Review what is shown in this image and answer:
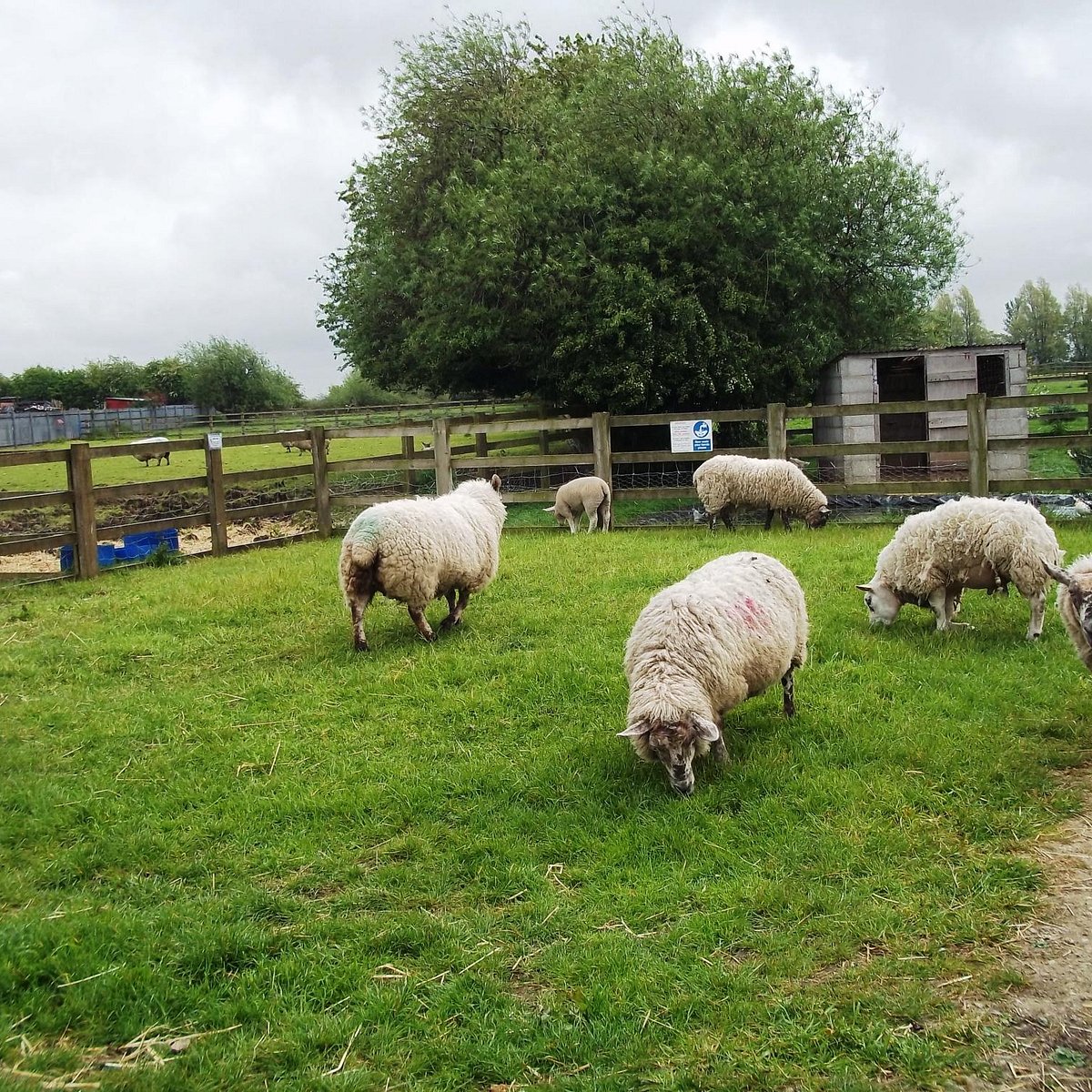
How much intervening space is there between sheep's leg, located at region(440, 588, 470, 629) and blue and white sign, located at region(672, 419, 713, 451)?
21.8 feet

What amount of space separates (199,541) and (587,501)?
613cm

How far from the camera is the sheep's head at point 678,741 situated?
4.65 metres

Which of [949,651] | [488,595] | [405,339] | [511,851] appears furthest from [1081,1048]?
[405,339]

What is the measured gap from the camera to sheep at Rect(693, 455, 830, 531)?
12.8 meters

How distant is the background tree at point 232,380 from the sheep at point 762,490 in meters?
59.0

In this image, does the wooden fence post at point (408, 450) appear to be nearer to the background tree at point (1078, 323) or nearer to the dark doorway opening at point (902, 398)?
the dark doorway opening at point (902, 398)

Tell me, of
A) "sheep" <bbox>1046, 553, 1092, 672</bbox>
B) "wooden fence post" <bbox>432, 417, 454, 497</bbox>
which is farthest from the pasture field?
"wooden fence post" <bbox>432, 417, 454, 497</bbox>

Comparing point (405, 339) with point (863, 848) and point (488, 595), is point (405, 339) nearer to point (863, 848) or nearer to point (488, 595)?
point (488, 595)

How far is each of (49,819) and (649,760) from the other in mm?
3030

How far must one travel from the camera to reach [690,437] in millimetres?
14109

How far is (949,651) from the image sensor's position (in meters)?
6.62

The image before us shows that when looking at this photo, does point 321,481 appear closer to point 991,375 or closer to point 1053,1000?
point 1053,1000

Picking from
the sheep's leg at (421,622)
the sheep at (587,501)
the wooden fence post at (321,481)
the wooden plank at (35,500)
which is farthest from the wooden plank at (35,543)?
the sheep at (587,501)

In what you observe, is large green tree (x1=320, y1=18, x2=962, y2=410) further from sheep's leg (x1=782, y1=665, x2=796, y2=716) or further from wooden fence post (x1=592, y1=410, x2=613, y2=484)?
sheep's leg (x1=782, y1=665, x2=796, y2=716)
